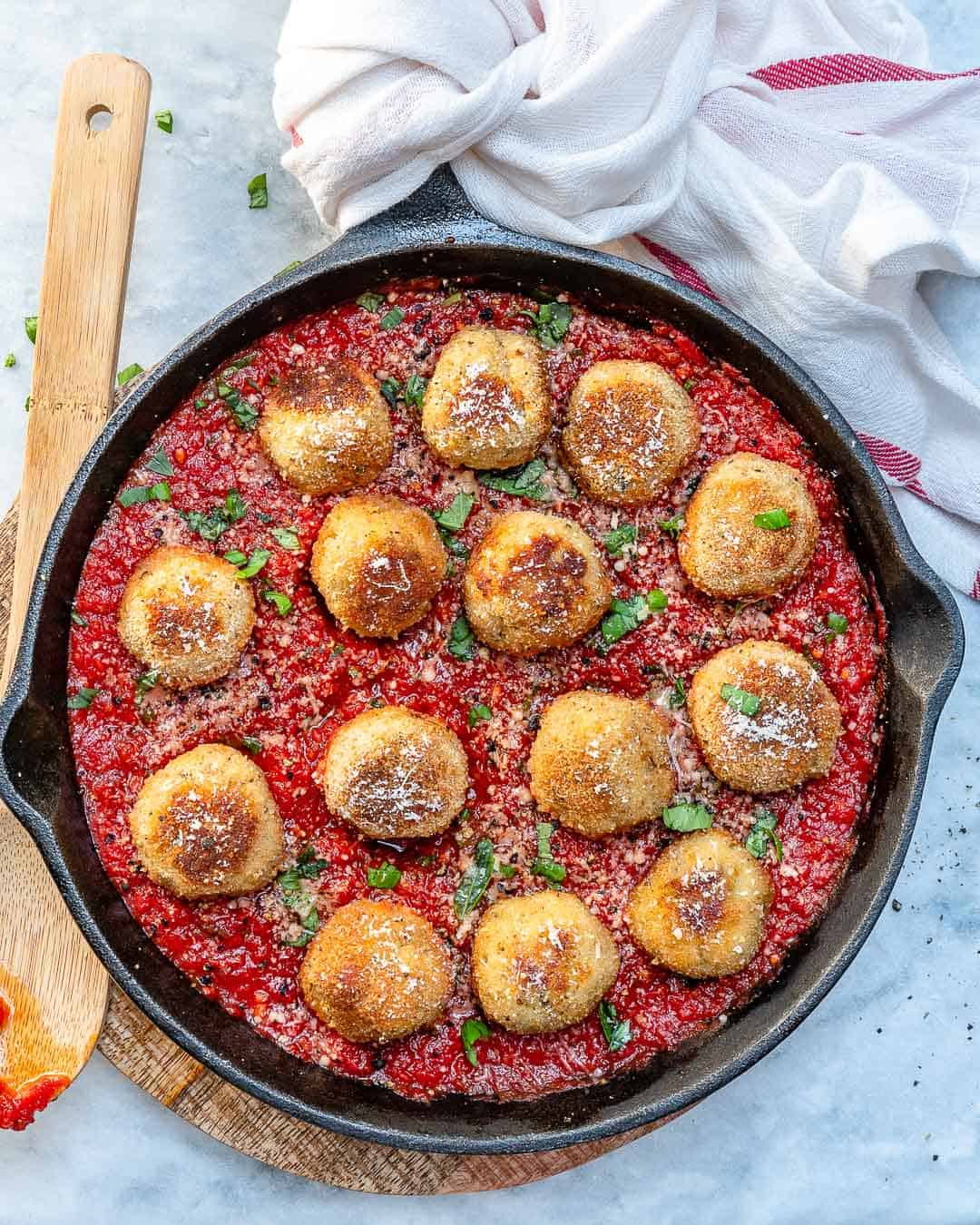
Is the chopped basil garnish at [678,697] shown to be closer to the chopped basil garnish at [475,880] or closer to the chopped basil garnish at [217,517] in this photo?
the chopped basil garnish at [475,880]

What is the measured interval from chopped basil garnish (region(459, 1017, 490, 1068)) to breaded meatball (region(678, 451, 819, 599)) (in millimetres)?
1550

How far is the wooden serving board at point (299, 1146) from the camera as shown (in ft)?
13.0

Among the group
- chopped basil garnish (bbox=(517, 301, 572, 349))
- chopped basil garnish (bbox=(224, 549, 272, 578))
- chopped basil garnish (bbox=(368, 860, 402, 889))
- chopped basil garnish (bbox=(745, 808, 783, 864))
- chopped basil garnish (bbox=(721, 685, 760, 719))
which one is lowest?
chopped basil garnish (bbox=(368, 860, 402, 889))

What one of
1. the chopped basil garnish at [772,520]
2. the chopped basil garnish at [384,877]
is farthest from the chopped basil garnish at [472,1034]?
the chopped basil garnish at [772,520]

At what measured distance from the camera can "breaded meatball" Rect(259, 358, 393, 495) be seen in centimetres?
352

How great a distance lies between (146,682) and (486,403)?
136cm

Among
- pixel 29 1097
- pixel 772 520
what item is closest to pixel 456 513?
pixel 772 520

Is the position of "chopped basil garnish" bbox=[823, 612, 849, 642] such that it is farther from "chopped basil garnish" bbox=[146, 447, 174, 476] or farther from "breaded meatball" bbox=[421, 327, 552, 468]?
"chopped basil garnish" bbox=[146, 447, 174, 476]

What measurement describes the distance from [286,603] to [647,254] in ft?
5.69

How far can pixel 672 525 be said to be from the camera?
375 centimetres

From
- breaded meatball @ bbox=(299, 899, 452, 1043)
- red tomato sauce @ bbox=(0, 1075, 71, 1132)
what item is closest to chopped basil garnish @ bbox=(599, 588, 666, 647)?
breaded meatball @ bbox=(299, 899, 452, 1043)

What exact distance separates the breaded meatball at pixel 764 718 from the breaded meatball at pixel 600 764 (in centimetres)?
18

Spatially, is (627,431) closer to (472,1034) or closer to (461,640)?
(461,640)

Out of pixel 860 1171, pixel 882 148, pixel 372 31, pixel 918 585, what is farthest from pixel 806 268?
pixel 860 1171
